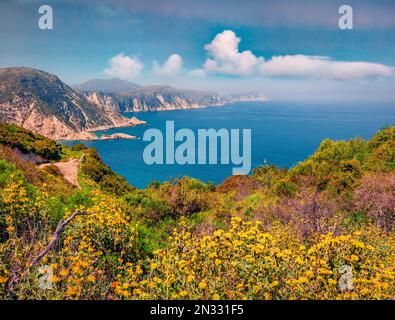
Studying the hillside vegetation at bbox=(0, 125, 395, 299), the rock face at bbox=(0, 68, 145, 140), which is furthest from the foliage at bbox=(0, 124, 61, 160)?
the rock face at bbox=(0, 68, 145, 140)

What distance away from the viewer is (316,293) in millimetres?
3752

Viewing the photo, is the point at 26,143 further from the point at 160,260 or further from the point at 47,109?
the point at 47,109

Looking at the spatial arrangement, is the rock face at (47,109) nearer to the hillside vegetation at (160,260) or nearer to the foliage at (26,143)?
the foliage at (26,143)

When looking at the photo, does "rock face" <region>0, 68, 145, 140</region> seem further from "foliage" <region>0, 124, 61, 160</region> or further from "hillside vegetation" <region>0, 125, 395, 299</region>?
"hillside vegetation" <region>0, 125, 395, 299</region>

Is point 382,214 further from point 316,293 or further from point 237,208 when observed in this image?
point 316,293

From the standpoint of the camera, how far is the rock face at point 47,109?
143375 mm

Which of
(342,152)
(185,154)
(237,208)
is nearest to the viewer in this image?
(237,208)

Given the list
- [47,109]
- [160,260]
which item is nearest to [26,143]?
[160,260]

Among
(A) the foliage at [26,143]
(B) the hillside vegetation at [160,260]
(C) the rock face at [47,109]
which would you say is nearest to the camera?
(B) the hillside vegetation at [160,260]

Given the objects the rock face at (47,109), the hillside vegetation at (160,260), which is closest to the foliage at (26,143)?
the hillside vegetation at (160,260)

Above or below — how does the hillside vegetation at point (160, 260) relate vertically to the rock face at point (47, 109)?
below

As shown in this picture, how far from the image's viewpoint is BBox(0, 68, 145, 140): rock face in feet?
470
